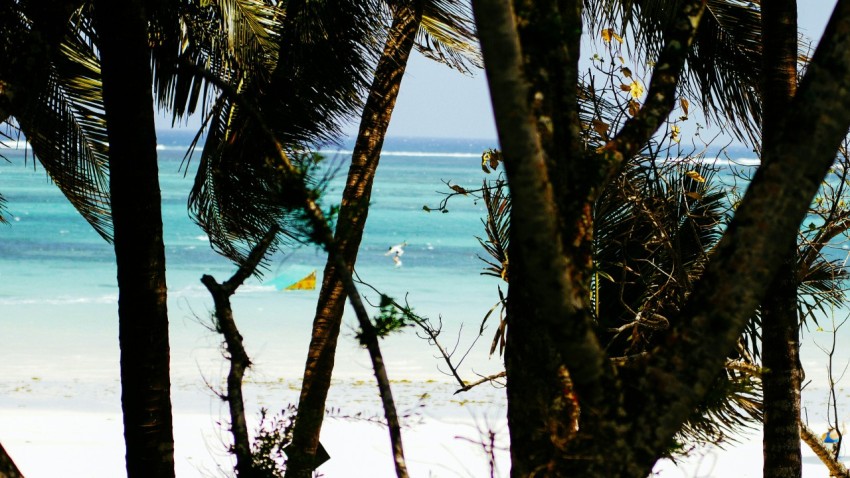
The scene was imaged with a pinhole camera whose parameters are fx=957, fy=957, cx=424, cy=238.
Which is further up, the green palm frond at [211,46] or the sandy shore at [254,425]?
the green palm frond at [211,46]

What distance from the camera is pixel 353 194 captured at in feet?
21.0

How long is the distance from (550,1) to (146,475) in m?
2.82

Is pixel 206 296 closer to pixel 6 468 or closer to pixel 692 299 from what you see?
pixel 6 468

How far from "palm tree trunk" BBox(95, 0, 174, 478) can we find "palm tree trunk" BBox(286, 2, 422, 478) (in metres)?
1.77

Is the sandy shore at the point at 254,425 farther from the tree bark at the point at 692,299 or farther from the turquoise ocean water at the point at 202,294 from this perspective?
the tree bark at the point at 692,299

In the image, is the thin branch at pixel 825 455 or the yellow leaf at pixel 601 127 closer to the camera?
the yellow leaf at pixel 601 127

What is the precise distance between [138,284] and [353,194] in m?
2.36

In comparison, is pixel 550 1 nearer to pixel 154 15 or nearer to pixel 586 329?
pixel 586 329

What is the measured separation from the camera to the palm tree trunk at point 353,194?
6.16 m

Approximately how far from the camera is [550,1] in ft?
8.55

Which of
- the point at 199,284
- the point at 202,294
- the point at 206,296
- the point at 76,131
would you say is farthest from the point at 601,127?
the point at 199,284

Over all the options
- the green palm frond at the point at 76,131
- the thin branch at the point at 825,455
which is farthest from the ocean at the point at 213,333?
the thin branch at the point at 825,455

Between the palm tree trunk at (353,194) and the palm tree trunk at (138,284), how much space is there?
1.77 metres

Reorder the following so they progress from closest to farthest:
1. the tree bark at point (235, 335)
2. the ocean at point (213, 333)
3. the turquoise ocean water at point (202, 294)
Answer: the tree bark at point (235, 335) → the ocean at point (213, 333) → the turquoise ocean water at point (202, 294)
